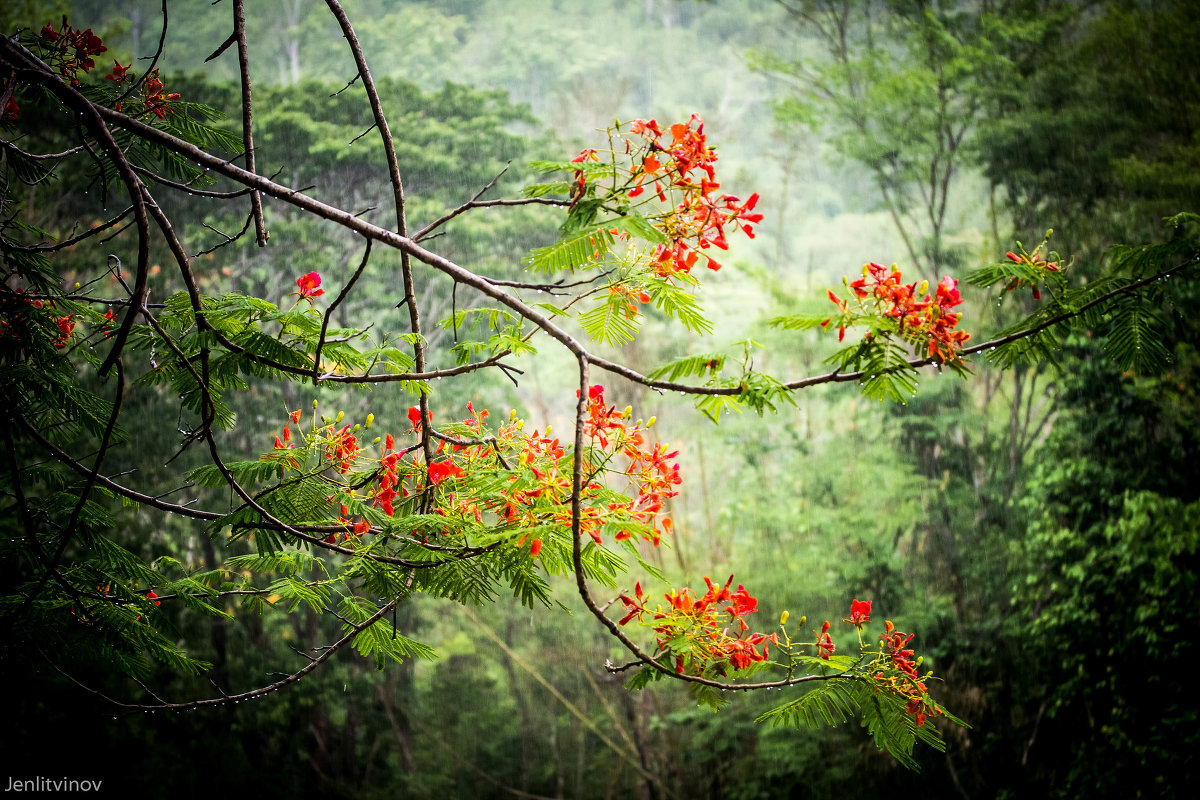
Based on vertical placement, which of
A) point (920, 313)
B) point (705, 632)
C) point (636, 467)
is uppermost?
point (920, 313)

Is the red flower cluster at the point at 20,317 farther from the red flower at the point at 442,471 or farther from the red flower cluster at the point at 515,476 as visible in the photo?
the red flower at the point at 442,471

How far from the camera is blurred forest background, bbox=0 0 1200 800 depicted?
5.39m

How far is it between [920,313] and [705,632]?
0.63 meters

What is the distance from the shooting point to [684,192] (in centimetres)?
130

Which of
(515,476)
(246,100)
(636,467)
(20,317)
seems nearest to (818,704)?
(636,467)

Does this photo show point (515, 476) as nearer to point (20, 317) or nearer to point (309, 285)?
point (309, 285)

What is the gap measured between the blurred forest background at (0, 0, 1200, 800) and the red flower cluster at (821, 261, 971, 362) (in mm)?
4496

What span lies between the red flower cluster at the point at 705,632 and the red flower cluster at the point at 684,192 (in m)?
0.57

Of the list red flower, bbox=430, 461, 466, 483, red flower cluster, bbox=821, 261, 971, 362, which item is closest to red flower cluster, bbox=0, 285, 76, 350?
red flower, bbox=430, 461, 466, 483

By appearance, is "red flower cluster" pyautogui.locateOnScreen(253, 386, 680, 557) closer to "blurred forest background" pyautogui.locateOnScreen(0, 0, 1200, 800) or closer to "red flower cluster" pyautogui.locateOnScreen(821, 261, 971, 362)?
"red flower cluster" pyautogui.locateOnScreen(821, 261, 971, 362)

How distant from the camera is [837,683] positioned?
133cm

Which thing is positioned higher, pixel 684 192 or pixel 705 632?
pixel 684 192

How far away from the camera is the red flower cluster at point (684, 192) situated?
1.24m

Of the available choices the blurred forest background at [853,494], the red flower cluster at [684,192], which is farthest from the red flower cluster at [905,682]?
the blurred forest background at [853,494]
